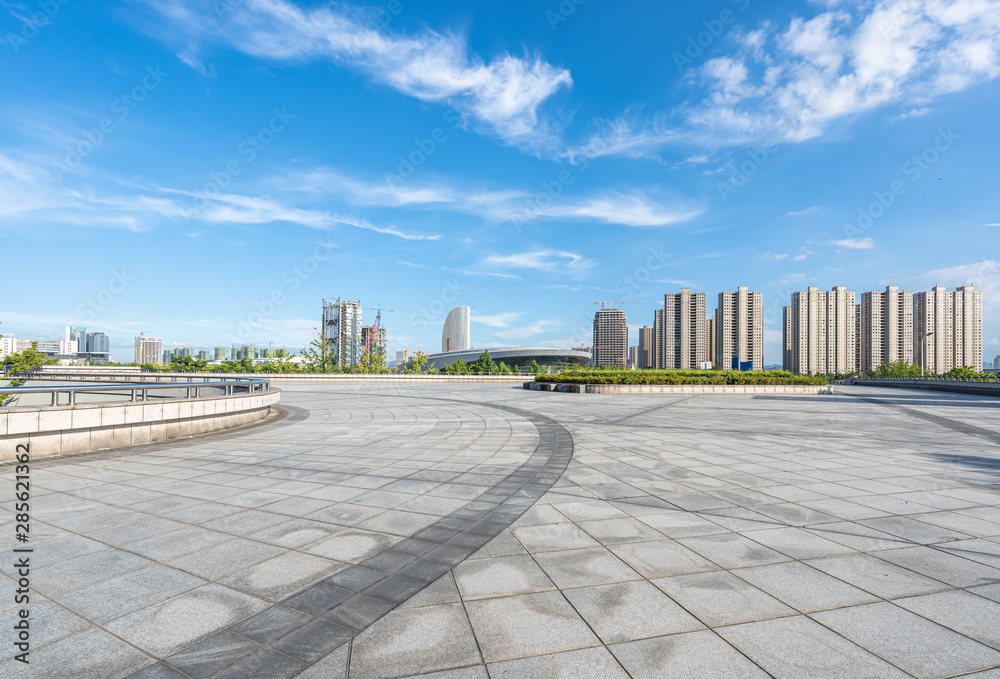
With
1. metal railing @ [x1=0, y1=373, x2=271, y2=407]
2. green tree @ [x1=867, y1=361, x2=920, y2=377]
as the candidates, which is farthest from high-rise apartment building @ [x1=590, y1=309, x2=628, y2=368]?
metal railing @ [x1=0, y1=373, x2=271, y2=407]

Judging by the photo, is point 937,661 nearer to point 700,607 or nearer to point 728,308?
point 700,607

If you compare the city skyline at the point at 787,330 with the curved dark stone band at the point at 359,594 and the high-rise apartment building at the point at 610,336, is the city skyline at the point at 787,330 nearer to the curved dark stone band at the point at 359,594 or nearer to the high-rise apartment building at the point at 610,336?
the high-rise apartment building at the point at 610,336

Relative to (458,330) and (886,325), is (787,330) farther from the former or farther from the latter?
(458,330)

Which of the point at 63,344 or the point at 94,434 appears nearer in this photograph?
the point at 94,434

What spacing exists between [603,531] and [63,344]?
573 ft

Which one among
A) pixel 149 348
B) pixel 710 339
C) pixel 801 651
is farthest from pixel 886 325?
pixel 149 348

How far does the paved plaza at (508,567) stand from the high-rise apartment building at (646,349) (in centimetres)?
12007

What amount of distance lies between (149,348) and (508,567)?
183 m

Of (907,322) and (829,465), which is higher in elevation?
(907,322)

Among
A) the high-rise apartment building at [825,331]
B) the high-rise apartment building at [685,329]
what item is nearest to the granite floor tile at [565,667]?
the high-rise apartment building at [825,331]

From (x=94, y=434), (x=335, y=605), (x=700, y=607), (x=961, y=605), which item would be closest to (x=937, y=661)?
(x=961, y=605)

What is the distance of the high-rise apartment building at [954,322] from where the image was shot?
68.2m

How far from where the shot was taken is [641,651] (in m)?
2.73

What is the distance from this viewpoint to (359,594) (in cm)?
339
